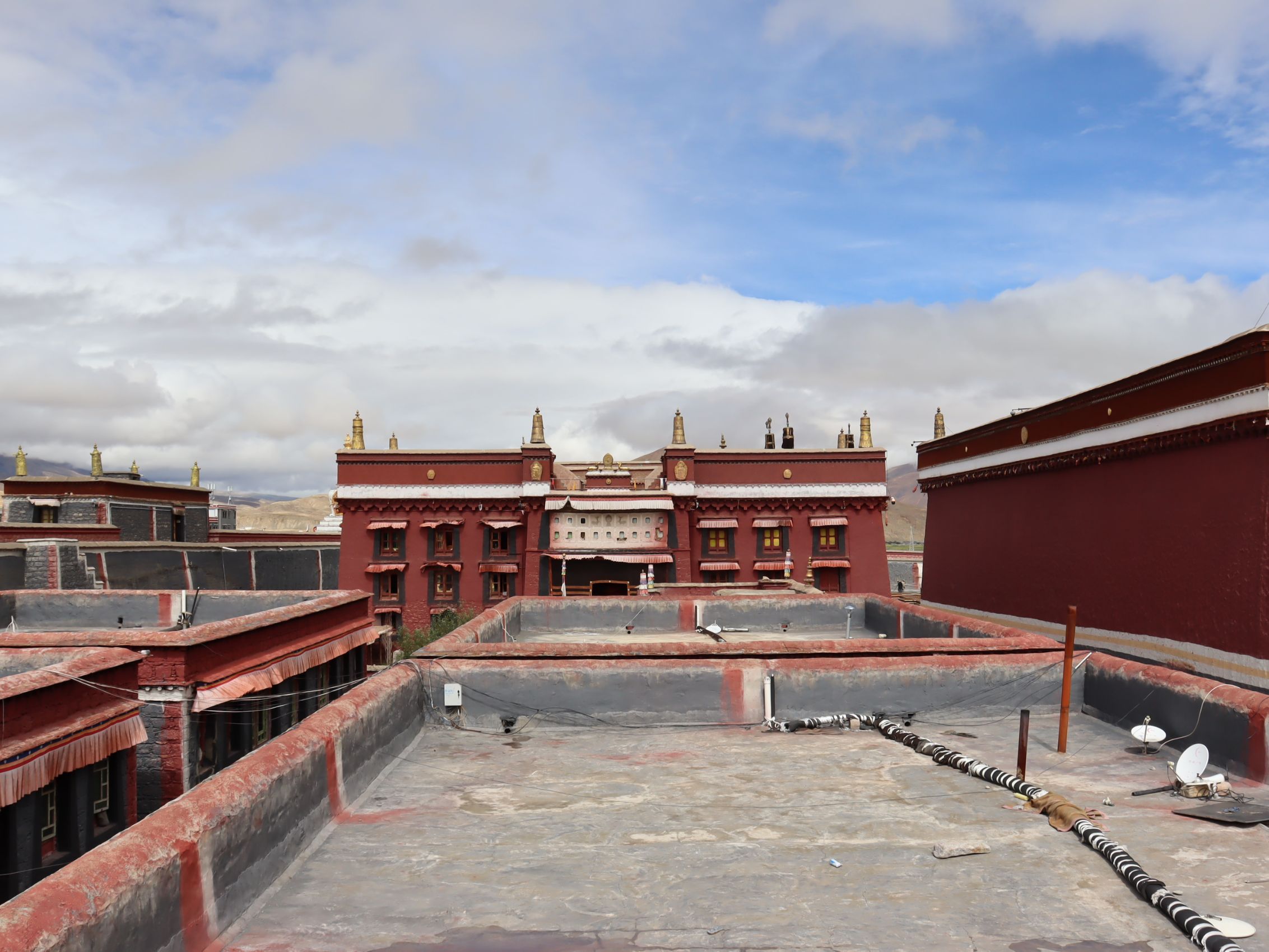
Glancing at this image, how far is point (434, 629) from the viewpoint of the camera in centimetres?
4472

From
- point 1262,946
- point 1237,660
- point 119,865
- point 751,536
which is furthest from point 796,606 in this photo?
point 751,536

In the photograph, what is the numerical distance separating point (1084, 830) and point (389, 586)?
41787mm

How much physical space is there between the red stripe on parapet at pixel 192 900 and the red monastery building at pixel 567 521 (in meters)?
39.2

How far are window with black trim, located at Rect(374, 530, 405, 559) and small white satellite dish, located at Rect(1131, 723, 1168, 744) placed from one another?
129 feet

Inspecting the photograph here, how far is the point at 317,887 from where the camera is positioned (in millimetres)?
6246

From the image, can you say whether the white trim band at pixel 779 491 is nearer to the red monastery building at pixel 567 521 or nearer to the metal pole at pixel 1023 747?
the red monastery building at pixel 567 521

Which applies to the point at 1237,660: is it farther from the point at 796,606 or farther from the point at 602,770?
the point at 602,770

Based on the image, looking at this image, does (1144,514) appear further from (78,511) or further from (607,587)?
(78,511)

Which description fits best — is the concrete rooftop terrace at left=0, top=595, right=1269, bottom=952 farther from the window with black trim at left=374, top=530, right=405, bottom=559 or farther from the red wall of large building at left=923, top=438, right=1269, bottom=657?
the window with black trim at left=374, top=530, right=405, bottom=559

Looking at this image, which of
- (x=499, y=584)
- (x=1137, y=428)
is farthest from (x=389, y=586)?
(x=1137, y=428)

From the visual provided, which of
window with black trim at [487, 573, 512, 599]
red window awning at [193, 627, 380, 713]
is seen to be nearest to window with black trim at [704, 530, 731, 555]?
window with black trim at [487, 573, 512, 599]

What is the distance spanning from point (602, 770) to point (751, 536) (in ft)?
121

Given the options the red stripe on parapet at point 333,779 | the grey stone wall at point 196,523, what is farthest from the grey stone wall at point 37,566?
the red stripe on parapet at point 333,779

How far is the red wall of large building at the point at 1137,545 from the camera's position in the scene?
17.0 metres
